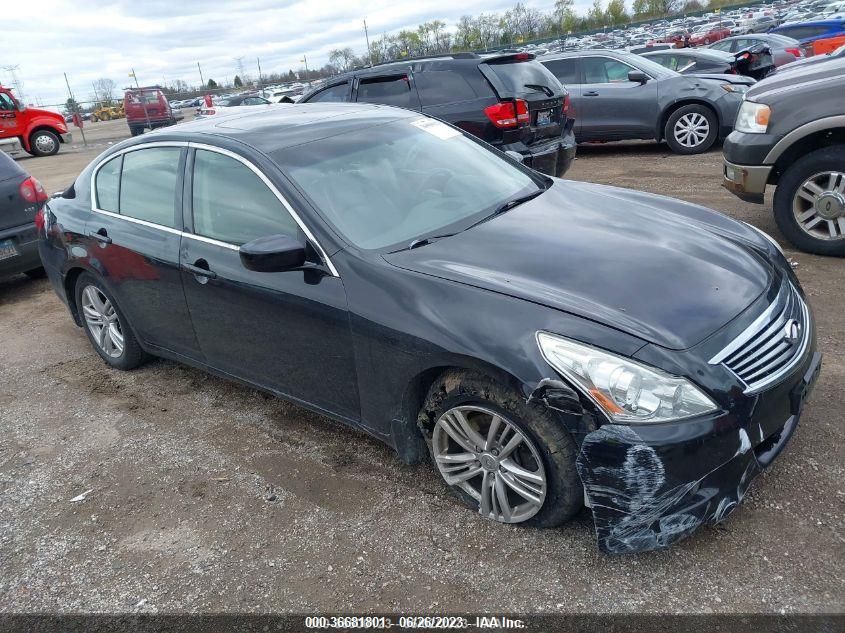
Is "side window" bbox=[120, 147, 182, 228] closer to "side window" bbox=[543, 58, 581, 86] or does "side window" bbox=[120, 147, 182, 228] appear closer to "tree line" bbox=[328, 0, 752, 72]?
"side window" bbox=[543, 58, 581, 86]

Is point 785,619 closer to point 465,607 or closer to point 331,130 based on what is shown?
point 465,607

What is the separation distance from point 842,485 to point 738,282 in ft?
3.10

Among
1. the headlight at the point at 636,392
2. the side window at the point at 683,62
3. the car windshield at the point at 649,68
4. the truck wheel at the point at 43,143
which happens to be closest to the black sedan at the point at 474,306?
the headlight at the point at 636,392

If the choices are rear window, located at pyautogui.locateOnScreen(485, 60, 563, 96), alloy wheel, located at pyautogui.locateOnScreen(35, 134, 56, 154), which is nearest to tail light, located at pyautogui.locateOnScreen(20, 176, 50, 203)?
rear window, located at pyautogui.locateOnScreen(485, 60, 563, 96)

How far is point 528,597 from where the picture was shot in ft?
8.01

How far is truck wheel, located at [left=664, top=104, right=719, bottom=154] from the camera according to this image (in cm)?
994

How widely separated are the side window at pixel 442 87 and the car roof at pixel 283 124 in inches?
141

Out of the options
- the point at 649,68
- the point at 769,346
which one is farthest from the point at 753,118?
the point at 649,68

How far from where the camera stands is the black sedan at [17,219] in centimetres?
627

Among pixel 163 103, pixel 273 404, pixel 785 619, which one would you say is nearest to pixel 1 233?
pixel 273 404

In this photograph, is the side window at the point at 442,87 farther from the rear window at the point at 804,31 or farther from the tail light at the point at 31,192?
the rear window at the point at 804,31

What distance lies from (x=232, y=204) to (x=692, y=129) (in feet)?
28.0

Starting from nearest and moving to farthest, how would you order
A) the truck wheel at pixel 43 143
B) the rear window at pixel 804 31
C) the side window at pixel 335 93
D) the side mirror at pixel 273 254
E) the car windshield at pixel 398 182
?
1. the side mirror at pixel 273 254
2. the car windshield at pixel 398 182
3. the side window at pixel 335 93
4. the rear window at pixel 804 31
5. the truck wheel at pixel 43 143

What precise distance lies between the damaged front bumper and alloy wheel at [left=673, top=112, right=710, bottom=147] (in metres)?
8.50
